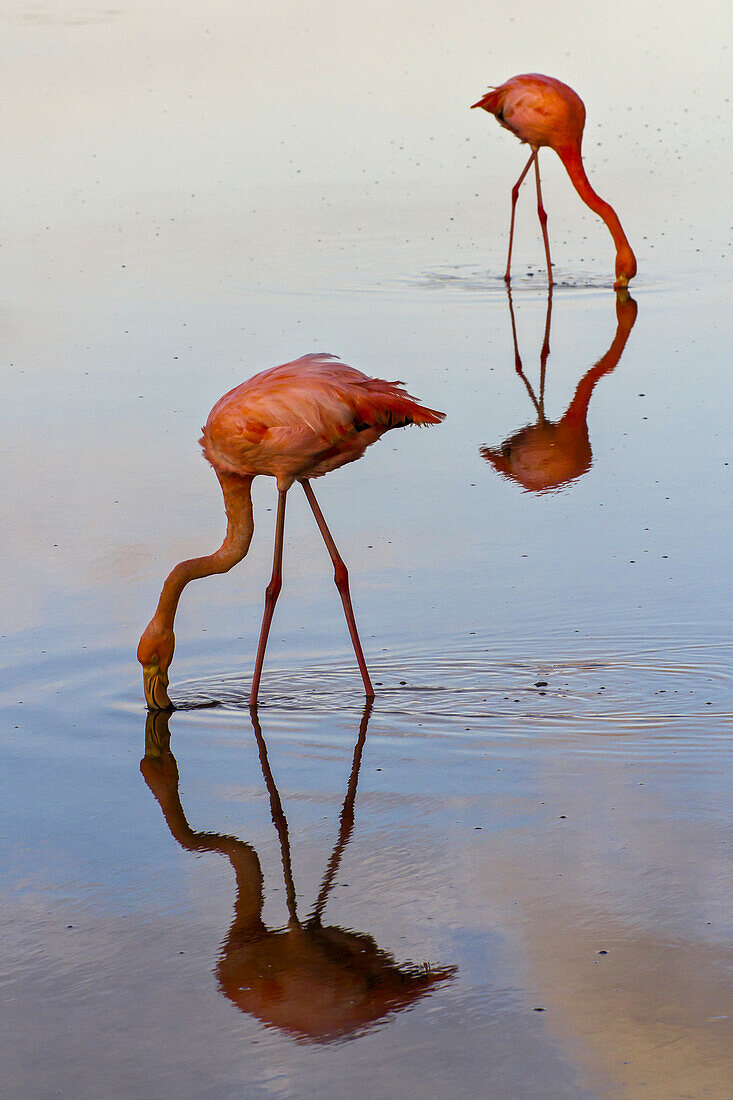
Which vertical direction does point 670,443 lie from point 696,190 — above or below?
below

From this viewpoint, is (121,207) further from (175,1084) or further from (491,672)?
(175,1084)

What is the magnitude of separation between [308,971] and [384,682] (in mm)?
1873

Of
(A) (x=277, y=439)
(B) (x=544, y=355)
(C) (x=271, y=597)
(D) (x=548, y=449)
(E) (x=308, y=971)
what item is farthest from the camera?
(B) (x=544, y=355)

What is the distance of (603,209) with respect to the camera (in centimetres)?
1164

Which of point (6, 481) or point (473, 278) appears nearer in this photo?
point (6, 481)

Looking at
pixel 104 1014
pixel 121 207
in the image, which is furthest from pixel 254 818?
pixel 121 207

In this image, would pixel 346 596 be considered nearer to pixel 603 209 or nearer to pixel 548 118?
pixel 603 209

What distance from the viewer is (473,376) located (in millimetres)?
9422

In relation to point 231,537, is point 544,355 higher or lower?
higher

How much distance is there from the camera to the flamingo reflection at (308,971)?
11.6 feet

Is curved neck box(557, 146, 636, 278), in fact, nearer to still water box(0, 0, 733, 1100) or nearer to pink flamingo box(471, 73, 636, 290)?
pink flamingo box(471, 73, 636, 290)

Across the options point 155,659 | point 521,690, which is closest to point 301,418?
point 155,659

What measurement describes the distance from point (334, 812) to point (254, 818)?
0.75 feet

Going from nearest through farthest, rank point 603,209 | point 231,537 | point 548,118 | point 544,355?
point 231,537, point 544,355, point 603,209, point 548,118
